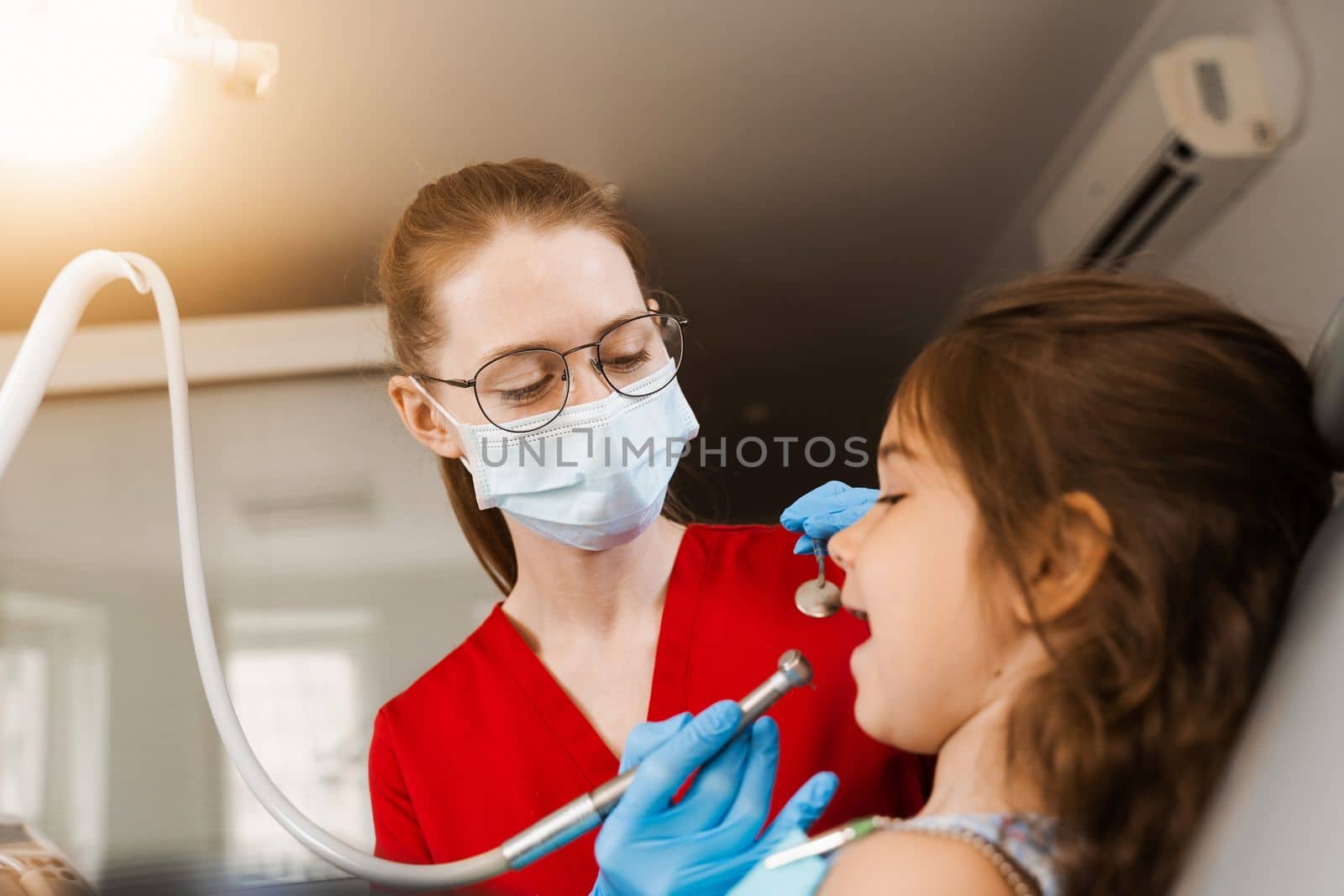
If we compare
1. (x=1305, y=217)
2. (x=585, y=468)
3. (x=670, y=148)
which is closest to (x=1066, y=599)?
(x=585, y=468)

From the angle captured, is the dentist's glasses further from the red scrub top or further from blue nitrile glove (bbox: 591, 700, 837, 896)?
blue nitrile glove (bbox: 591, 700, 837, 896)

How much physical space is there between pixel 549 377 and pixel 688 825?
56cm

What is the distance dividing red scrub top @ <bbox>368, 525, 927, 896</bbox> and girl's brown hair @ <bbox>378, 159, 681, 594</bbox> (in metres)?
0.33

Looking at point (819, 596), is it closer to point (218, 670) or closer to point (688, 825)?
point (688, 825)

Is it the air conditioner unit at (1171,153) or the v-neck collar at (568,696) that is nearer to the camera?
the v-neck collar at (568,696)

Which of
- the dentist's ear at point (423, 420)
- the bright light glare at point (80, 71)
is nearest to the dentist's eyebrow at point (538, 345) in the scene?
the dentist's ear at point (423, 420)

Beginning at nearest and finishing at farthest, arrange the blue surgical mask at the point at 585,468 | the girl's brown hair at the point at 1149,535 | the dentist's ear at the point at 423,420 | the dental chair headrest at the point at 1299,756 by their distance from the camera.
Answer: the dental chair headrest at the point at 1299,756 → the girl's brown hair at the point at 1149,535 → the blue surgical mask at the point at 585,468 → the dentist's ear at the point at 423,420

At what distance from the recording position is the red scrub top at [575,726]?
1.18m

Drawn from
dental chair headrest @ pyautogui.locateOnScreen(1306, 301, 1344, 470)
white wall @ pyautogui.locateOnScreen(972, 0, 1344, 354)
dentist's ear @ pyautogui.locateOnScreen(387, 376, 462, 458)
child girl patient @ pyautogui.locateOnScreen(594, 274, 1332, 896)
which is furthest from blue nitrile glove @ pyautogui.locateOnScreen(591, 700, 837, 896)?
white wall @ pyautogui.locateOnScreen(972, 0, 1344, 354)

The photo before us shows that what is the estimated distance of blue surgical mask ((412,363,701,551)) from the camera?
4.24 ft

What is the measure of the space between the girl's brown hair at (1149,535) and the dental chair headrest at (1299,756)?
0.02 metres

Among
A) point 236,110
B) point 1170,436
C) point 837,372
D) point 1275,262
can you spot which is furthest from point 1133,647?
point 837,372

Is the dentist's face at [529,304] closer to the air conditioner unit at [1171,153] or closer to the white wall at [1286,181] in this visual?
the white wall at [1286,181]

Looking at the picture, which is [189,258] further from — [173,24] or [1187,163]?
[1187,163]
